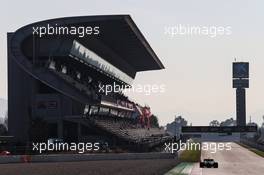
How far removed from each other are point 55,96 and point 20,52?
26.5 feet

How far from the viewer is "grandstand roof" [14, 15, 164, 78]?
86.6 metres

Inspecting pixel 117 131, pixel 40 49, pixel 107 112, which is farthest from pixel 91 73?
pixel 40 49

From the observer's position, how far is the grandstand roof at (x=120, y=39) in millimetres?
86562

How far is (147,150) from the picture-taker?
88.8 m

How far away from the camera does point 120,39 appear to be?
101688mm
